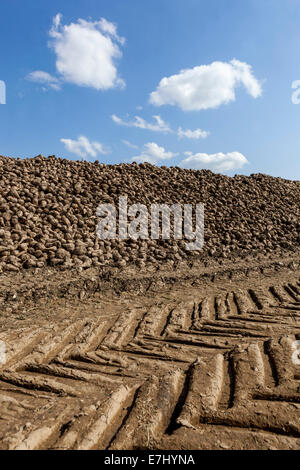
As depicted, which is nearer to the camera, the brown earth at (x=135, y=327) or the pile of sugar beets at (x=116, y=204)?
the brown earth at (x=135, y=327)

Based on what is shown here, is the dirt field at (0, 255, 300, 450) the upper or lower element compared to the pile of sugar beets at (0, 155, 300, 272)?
lower

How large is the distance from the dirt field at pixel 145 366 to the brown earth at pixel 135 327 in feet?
0.04

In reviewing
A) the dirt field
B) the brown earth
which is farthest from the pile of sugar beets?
the dirt field

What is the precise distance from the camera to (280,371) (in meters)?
2.65

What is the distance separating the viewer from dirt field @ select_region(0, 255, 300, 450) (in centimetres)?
197

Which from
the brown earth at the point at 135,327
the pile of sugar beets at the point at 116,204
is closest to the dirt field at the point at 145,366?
the brown earth at the point at 135,327

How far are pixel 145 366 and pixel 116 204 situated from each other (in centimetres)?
601

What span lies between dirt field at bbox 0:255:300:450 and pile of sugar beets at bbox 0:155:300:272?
101cm

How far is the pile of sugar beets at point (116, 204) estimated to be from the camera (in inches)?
245

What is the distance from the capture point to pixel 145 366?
2805 millimetres

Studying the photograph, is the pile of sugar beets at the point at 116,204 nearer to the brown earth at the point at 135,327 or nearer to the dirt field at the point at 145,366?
the brown earth at the point at 135,327

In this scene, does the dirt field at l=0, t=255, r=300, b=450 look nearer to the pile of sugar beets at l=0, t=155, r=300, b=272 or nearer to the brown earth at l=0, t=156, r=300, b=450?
the brown earth at l=0, t=156, r=300, b=450

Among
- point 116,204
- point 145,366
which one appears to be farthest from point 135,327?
point 116,204
